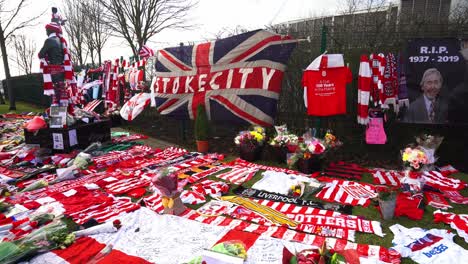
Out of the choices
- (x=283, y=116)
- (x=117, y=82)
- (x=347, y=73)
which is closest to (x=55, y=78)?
(x=117, y=82)

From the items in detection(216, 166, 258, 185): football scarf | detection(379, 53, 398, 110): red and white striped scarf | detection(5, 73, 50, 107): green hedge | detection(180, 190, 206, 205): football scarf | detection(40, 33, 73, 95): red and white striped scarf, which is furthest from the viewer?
detection(5, 73, 50, 107): green hedge

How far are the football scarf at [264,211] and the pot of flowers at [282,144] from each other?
179 cm

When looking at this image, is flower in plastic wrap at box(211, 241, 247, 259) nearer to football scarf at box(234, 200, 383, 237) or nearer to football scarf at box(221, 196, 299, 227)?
football scarf at box(221, 196, 299, 227)

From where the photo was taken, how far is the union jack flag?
573 centimetres

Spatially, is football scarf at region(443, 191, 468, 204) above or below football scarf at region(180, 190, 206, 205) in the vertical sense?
above

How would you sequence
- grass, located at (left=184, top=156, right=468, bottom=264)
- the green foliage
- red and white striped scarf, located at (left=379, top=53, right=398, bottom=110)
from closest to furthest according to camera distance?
1. grass, located at (left=184, top=156, right=468, bottom=264)
2. red and white striped scarf, located at (left=379, top=53, right=398, bottom=110)
3. the green foliage

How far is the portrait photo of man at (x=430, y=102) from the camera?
512 centimetres

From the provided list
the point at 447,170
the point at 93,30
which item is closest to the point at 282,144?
the point at 447,170

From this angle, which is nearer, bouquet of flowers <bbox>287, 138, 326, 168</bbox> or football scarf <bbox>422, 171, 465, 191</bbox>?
football scarf <bbox>422, 171, 465, 191</bbox>

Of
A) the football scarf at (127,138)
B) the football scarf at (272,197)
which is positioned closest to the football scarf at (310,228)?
the football scarf at (272,197)

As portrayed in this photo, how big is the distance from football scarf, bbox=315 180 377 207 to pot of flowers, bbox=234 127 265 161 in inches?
66.9

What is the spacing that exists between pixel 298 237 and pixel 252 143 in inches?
115

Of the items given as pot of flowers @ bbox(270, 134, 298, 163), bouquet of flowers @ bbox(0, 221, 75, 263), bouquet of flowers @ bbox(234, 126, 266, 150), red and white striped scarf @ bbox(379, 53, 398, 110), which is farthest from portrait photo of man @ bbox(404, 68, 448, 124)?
bouquet of flowers @ bbox(0, 221, 75, 263)

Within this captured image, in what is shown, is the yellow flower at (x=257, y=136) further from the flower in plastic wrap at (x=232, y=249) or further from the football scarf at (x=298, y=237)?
the flower in plastic wrap at (x=232, y=249)
